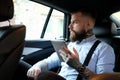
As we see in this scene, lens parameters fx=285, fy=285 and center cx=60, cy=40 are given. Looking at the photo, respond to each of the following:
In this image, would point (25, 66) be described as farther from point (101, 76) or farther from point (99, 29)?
point (101, 76)

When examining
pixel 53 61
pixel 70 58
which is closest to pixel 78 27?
pixel 53 61

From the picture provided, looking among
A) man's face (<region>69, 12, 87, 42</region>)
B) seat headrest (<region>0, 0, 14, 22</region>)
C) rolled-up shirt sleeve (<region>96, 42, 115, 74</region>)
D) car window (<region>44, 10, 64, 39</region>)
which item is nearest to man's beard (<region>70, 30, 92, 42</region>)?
man's face (<region>69, 12, 87, 42</region>)

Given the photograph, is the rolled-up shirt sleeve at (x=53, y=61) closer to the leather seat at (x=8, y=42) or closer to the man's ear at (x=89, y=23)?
the man's ear at (x=89, y=23)

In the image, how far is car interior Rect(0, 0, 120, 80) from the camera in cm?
205

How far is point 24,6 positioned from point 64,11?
1.79ft

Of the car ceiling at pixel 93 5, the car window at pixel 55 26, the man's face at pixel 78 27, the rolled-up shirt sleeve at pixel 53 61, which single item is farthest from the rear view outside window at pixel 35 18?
the man's face at pixel 78 27

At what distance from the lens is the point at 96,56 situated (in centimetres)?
235

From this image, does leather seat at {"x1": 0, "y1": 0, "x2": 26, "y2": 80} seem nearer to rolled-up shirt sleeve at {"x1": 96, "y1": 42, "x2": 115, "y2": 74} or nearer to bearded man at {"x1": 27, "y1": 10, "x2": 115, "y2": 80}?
bearded man at {"x1": 27, "y1": 10, "x2": 115, "y2": 80}

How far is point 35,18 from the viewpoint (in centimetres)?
378

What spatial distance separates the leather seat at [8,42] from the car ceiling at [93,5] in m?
1.20

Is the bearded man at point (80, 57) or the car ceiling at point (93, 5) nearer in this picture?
the bearded man at point (80, 57)

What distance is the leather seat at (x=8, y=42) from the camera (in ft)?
6.63

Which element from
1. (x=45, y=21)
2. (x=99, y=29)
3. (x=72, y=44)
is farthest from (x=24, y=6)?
(x=72, y=44)

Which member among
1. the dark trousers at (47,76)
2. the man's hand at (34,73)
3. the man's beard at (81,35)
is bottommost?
the man's hand at (34,73)
